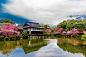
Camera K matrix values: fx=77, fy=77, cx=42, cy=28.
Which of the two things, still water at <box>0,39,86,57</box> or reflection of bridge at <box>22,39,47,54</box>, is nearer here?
still water at <box>0,39,86,57</box>

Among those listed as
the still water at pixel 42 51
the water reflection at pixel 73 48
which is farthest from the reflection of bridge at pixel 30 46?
the water reflection at pixel 73 48

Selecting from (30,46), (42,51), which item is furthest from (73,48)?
(30,46)

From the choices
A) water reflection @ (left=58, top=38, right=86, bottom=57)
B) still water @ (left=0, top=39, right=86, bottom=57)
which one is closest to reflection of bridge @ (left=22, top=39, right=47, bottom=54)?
still water @ (left=0, top=39, right=86, bottom=57)

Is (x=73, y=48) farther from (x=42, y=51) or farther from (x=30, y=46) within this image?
(x=30, y=46)

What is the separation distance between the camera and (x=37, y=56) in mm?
6637

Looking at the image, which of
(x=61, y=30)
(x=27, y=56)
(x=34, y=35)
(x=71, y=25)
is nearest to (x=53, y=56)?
(x=27, y=56)

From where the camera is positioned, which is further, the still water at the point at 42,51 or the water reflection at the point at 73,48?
the water reflection at the point at 73,48

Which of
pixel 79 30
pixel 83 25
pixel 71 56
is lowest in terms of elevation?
pixel 71 56

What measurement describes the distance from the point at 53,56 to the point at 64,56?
0.96 metres

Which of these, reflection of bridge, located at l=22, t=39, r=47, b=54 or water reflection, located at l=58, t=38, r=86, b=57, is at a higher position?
reflection of bridge, located at l=22, t=39, r=47, b=54

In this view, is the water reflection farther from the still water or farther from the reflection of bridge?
the reflection of bridge

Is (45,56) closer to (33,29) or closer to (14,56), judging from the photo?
(14,56)

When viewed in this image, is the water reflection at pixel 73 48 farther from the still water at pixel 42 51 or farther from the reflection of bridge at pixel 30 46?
the reflection of bridge at pixel 30 46

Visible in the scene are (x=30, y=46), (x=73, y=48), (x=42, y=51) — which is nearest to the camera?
(x=42, y=51)
